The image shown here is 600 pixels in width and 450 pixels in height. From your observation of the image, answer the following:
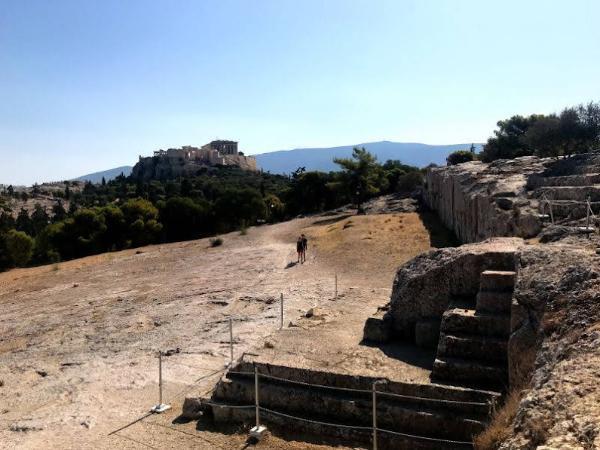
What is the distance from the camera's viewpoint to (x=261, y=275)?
78.0 feet

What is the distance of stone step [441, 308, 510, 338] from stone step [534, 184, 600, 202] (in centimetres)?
806

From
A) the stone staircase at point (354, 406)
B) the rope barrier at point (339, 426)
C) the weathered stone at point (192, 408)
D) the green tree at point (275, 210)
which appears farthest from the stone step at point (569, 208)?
the green tree at point (275, 210)

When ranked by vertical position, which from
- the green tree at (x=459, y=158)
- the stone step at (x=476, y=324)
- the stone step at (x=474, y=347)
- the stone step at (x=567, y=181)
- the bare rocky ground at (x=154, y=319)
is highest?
the green tree at (x=459, y=158)

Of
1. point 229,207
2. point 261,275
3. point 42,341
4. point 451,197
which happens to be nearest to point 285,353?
point 42,341

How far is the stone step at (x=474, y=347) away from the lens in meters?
7.49

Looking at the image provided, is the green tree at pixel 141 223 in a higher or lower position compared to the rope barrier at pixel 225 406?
higher

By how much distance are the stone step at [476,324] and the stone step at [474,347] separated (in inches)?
4.7

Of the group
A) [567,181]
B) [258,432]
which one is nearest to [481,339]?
[258,432]

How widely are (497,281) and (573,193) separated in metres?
8.21

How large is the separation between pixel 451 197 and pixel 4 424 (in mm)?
23775

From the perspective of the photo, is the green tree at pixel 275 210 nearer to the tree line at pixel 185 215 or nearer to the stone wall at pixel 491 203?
the tree line at pixel 185 215

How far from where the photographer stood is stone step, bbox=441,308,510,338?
7.75m

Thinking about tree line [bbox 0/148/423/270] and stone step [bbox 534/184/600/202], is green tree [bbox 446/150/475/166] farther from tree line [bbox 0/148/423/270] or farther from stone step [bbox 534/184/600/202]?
stone step [bbox 534/184/600/202]

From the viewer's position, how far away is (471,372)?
731cm
